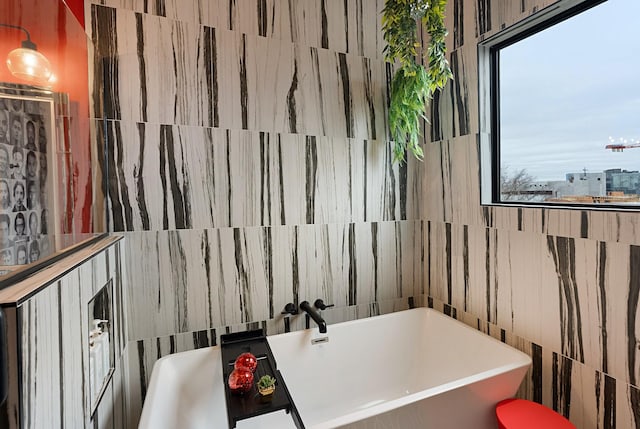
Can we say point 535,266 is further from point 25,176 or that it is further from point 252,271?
point 25,176

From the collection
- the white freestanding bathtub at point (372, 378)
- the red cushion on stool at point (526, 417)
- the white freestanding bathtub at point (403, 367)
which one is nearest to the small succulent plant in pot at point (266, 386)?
the white freestanding bathtub at point (372, 378)

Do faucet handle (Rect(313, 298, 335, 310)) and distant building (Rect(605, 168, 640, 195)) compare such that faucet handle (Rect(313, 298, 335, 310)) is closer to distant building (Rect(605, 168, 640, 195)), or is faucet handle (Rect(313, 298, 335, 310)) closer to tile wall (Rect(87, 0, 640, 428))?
tile wall (Rect(87, 0, 640, 428))

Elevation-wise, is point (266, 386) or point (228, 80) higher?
point (228, 80)

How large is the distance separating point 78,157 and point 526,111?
2272 mm

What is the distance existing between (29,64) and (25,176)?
36 centimetres

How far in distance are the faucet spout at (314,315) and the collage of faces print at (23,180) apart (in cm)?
127

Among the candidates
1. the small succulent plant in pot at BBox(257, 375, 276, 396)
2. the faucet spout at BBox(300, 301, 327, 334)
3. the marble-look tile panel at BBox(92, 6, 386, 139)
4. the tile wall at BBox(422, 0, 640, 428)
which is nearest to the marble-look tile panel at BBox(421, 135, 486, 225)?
the tile wall at BBox(422, 0, 640, 428)

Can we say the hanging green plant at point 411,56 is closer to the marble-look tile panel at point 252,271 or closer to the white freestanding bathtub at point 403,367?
the marble-look tile panel at point 252,271

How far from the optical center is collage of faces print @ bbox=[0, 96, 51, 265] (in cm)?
87

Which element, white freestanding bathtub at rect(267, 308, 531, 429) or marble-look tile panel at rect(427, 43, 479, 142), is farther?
marble-look tile panel at rect(427, 43, 479, 142)

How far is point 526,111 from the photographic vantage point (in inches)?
68.7

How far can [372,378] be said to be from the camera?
78.8 inches

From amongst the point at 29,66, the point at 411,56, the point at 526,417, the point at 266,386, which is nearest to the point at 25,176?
the point at 29,66

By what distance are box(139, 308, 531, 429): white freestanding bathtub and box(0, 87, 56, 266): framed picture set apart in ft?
2.48
